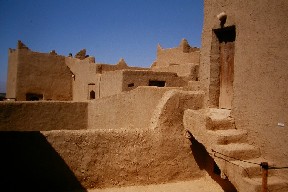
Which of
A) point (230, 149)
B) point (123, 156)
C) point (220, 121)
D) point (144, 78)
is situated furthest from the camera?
point (144, 78)

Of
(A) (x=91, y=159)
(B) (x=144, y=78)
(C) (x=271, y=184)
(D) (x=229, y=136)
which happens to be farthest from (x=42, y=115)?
(C) (x=271, y=184)

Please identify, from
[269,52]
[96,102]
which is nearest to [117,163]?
[269,52]

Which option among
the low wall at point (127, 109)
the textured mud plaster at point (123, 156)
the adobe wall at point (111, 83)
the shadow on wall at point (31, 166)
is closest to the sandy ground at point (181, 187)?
the textured mud plaster at point (123, 156)

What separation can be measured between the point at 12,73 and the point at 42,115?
585 inches

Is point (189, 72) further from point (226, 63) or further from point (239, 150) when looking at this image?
point (239, 150)

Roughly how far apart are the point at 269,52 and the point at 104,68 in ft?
49.9

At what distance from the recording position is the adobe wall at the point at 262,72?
21.0ft

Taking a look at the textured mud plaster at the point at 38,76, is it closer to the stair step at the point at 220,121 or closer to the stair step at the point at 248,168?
the stair step at the point at 220,121

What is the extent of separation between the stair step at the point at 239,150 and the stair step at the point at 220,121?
0.64m

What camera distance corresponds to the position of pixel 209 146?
707cm

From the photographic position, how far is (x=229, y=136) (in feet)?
23.0

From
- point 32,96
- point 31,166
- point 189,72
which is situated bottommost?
point 31,166

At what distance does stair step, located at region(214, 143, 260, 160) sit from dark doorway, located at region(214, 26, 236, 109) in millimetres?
1729

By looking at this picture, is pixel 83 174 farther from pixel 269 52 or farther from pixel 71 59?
pixel 71 59
